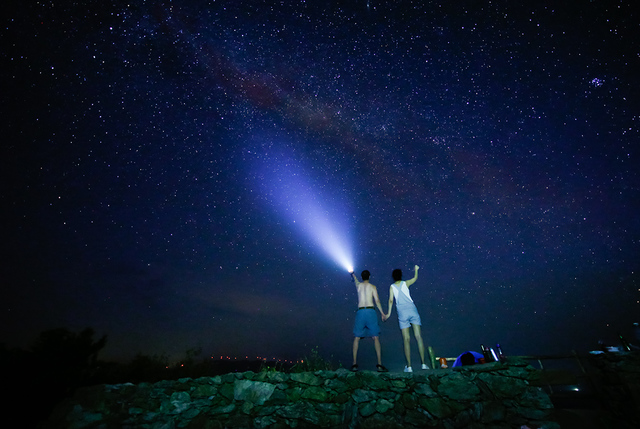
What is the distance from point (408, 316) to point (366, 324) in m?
0.99

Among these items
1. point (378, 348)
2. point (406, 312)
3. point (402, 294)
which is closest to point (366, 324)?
point (378, 348)

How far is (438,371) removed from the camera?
16.9 ft

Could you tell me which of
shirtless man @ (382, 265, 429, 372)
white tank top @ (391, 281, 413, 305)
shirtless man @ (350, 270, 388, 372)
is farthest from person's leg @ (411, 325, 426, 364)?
shirtless man @ (350, 270, 388, 372)

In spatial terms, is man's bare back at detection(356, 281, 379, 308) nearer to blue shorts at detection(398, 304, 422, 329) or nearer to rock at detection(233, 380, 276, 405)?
blue shorts at detection(398, 304, 422, 329)

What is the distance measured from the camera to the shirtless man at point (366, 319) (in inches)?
234

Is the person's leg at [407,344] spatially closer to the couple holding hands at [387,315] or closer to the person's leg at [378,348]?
the couple holding hands at [387,315]

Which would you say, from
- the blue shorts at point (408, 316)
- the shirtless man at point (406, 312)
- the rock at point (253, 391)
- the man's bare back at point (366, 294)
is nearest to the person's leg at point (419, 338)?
the shirtless man at point (406, 312)

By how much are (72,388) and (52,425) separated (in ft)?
1.97

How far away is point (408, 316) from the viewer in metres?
6.02

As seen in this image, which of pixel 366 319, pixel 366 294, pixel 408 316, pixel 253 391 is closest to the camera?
pixel 253 391

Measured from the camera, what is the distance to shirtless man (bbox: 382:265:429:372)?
5812 mm

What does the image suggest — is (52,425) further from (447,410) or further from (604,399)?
(604,399)

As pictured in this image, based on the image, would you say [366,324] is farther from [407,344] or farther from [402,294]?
[402,294]

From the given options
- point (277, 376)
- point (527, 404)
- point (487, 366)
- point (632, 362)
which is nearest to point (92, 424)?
point (277, 376)
